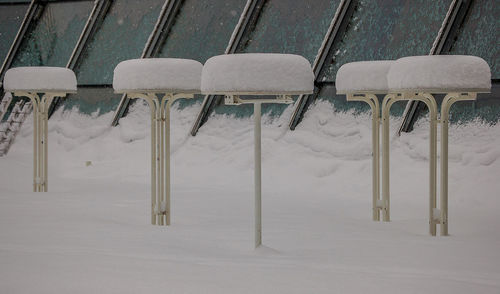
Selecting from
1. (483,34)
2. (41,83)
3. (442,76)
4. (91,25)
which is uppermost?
(91,25)

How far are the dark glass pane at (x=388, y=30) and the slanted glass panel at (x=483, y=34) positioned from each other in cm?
20

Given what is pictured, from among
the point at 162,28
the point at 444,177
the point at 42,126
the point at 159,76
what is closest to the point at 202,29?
the point at 162,28

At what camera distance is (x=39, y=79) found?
4.39m

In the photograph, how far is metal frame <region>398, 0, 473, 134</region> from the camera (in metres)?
4.88

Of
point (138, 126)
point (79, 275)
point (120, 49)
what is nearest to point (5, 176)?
point (138, 126)

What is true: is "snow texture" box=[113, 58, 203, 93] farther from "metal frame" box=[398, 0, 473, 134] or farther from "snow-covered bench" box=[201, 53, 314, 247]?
"metal frame" box=[398, 0, 473, 134]

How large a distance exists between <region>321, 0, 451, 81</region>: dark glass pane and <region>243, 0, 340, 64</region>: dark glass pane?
203 mm

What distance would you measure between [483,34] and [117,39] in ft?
10.9

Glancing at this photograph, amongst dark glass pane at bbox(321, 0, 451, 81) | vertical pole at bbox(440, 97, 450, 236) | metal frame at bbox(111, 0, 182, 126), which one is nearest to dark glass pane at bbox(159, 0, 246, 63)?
metal frame at bbox(111, 0, 182, 126)

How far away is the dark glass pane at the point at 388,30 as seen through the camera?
5.03 meters

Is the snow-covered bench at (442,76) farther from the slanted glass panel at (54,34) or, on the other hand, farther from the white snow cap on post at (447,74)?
the slanted glass panel at (54,34)

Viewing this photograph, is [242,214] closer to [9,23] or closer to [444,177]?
[444,177]

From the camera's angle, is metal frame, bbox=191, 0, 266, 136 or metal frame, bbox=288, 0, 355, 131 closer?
metal frame, bbox=288, 0, 355, 131

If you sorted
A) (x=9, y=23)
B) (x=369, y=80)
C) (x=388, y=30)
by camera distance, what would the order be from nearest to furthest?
(x=369, y=80) → (x=388, y=30) → (x=9, y=23)
